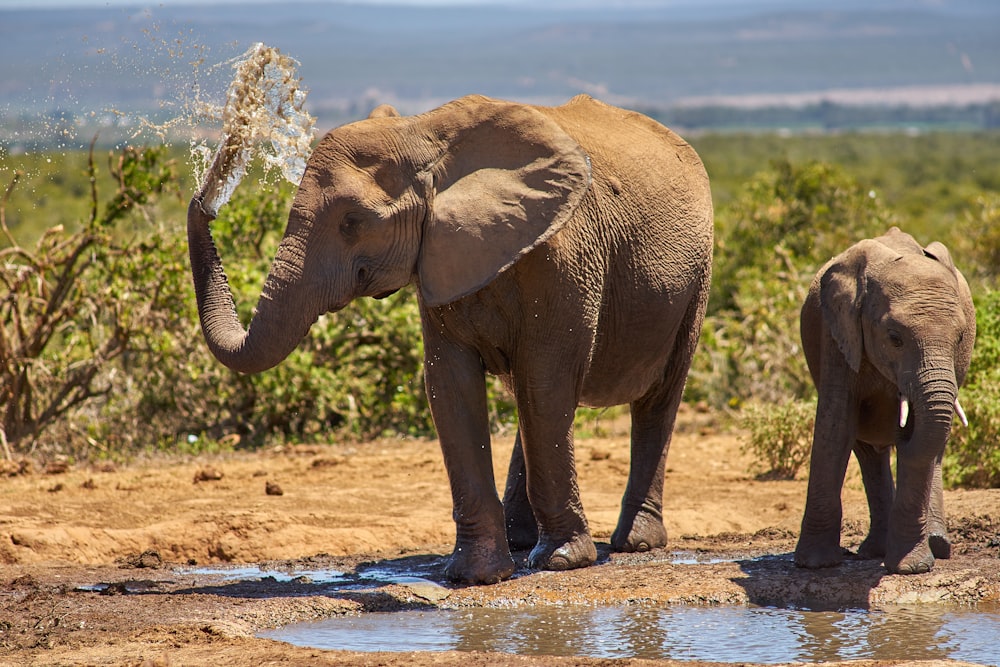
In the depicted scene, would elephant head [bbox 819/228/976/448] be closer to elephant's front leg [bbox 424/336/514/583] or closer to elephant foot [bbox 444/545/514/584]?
elephant's front leg [bbox 424/336/514/583]

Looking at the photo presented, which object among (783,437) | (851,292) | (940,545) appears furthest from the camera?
(783,437)

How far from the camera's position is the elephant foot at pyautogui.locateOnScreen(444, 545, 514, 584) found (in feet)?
22.4

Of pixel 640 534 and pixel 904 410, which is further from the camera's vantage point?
pixel 640 534

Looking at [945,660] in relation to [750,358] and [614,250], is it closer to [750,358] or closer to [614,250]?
[614,250]

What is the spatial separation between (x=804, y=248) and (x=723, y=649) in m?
9.37

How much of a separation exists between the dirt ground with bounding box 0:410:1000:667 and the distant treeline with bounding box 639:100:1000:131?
290 feet

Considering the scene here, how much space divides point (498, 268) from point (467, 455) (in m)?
1.00

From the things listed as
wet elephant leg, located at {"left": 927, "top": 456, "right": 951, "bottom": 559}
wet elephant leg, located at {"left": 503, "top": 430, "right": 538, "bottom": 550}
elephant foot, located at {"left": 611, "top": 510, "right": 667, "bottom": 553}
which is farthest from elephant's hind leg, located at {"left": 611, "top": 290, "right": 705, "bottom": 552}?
wet elephant leg, located at {"left": 927, "top": 456, "right": 951, "bottom": 559}

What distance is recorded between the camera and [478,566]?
6848 millimetres

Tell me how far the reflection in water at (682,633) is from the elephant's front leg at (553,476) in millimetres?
579

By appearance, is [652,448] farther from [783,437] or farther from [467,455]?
[783,437]

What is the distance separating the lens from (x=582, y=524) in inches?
282

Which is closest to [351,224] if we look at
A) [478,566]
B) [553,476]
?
[553,476]

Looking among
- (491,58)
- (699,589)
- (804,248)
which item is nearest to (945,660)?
(699,589)
